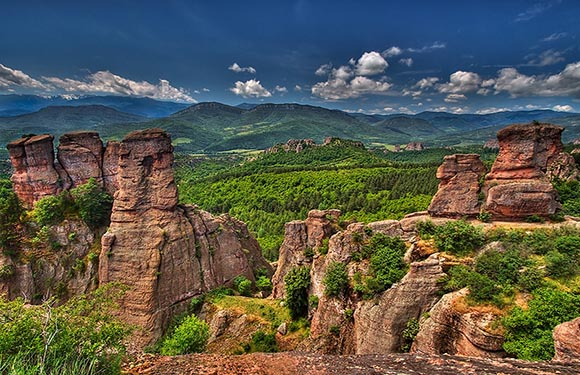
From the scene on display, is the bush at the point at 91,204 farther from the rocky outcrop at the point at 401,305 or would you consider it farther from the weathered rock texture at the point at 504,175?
the weathered rock texture at the point at 504,175

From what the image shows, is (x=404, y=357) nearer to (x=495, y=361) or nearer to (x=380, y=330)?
(x=495, y=361)

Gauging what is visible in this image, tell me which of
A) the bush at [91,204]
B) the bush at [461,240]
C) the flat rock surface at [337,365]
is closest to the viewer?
the flat rock surface at [337,365]

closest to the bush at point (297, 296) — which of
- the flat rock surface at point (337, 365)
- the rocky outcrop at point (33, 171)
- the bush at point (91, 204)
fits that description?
the flat rock surface at point (337, 365)

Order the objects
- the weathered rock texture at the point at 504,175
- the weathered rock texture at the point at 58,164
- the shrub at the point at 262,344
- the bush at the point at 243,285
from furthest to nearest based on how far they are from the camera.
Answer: the bush at the point at 243,285 < the weathered rock texture at the point at 58,164 < the shrub at the point at 262,344 < the weathered rock texture at the point at 504,175

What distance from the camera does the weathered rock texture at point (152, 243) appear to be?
3766 centimetres

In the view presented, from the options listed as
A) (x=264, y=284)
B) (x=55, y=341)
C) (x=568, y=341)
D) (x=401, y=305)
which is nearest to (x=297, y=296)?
(x=264, y=284)

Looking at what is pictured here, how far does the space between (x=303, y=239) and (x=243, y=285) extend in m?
11.3

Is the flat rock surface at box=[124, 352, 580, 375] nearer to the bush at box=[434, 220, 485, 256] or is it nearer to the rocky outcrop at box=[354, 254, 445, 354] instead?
the rocky outcrop at box=[354, 254, 445, 354]

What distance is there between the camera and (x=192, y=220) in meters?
45.0

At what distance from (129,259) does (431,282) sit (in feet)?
110

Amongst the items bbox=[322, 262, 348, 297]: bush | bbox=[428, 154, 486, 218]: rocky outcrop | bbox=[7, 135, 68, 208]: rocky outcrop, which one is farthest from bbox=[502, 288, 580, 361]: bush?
bbox=[7, 135, 68, 208]: rocky outcrop

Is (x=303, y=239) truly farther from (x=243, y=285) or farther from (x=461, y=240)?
(x=461, y=240)

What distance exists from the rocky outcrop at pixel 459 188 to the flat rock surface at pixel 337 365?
22.3 meters

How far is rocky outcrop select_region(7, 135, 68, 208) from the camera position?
139 feet
